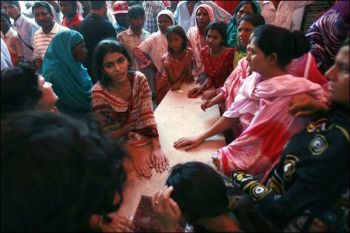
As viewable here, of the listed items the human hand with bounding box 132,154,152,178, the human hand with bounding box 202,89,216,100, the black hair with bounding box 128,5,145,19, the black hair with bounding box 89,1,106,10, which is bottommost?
the human hand with bounding box 132,154,152,178

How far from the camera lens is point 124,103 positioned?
1.71 meters

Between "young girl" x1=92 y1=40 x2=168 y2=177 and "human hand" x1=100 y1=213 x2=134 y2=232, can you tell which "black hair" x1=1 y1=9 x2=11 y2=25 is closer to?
"young girl" x1=92 y1=40 x2=168 y2=177

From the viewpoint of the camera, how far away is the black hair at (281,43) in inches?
50.6

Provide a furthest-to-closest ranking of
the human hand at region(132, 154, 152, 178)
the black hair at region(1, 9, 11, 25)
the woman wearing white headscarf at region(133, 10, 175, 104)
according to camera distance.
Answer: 1. the woman wearing white headscarf at region(133, 10, 175, 104)
2. the black hair at region(1, 9, 11, 25)
3. the human hand at region(132, 154, 152, 178)

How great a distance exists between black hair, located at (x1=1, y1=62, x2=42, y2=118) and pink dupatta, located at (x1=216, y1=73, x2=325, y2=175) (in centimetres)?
100

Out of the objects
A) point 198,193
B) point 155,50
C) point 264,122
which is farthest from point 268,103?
point 155,50

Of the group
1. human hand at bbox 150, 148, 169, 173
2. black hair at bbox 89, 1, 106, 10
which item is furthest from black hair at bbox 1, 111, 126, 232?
black hair at bbox 89, 1, 106, 10

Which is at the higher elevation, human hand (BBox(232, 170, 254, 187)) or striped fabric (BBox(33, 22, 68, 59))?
striped fabric (BBox(33, 22, 68, 59))

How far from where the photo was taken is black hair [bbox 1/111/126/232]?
2.13 feet

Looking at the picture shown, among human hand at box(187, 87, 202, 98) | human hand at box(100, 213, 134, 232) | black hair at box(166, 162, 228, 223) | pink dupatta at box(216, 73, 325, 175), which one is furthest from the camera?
human hand at box(187, 87, 202, 98)

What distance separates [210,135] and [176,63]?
1.11 m

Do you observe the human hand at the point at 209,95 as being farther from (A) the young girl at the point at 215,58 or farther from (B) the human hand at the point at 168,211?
(B) the human hand at the point at 168,211

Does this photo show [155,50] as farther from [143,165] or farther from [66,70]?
[143,165]

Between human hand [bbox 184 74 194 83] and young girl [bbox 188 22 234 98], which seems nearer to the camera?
young girl [bbox 188 22 234 98]
